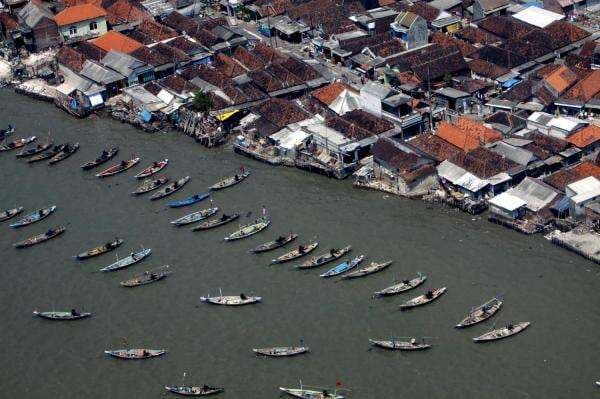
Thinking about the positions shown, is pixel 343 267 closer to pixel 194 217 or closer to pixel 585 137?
pixel 194 217

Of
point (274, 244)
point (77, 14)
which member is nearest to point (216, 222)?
point (274, 244)

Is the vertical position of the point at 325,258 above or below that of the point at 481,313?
above

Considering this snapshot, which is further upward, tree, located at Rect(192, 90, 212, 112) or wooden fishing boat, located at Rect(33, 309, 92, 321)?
tree, located at Rect(192, 90, 212, 112)

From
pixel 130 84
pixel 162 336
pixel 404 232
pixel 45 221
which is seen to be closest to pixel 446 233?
pixel 404 232

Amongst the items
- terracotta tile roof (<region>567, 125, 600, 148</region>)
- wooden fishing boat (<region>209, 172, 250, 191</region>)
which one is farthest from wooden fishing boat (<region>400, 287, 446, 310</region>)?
wooden fishing boat (<region>209, 172, 250, 191</region>)

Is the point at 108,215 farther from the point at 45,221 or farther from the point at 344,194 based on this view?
the point at 344,194

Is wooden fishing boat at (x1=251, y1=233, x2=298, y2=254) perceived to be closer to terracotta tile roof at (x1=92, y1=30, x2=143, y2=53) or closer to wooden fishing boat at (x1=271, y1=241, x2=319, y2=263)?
wooden fishing boat at (x1=271, y1=241, x2=319, y2=263)
